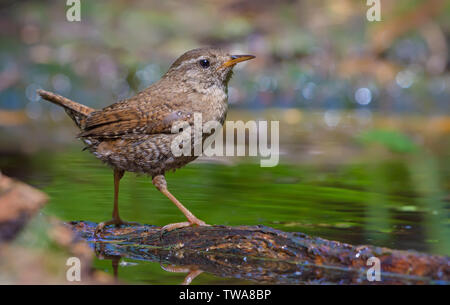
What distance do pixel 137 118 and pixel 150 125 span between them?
0.14 metres

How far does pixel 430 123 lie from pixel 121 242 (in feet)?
23.9

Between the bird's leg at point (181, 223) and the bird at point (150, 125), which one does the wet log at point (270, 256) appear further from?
the bird at point (150, 125)

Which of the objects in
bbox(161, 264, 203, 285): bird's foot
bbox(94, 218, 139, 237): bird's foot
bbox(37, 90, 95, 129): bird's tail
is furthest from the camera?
bbox(37, 90, 95, 129): bird's tail

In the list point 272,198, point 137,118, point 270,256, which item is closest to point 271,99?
point 272,198

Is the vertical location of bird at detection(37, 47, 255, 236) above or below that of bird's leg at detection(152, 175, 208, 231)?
above

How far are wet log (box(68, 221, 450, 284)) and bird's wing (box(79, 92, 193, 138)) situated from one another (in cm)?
83

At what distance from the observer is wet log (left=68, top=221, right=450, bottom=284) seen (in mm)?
3996

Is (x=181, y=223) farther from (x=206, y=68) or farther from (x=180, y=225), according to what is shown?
(x=206, y=68)

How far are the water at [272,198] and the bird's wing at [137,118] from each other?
0.72 m

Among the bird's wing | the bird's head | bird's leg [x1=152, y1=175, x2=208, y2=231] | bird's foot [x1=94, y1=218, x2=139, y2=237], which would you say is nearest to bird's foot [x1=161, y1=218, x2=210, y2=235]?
bird's leg [x1=152, y1=175, x2=208, y2=231]

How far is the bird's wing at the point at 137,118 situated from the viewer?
5.31 meters

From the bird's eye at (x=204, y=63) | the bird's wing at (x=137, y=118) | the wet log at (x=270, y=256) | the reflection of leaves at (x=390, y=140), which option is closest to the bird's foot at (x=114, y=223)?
the wet log at (x=270, y=256)

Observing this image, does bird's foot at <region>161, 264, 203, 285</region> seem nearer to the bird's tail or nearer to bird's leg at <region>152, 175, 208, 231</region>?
bird's leg at <region>152, 175, 208, 231</region>

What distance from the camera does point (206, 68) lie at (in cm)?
580
